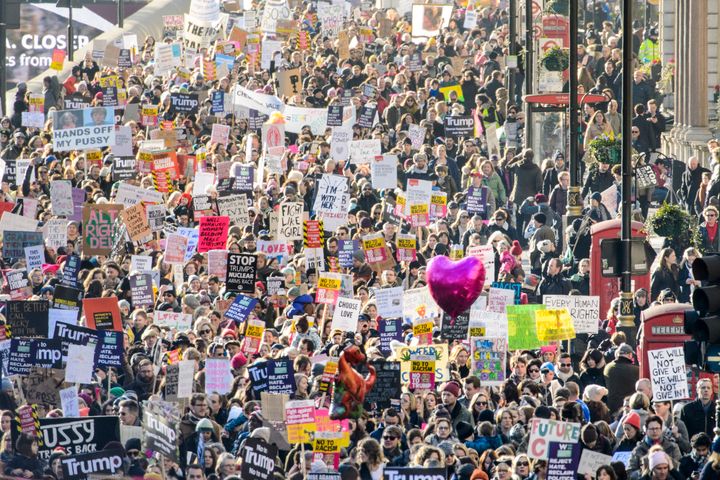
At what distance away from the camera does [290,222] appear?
26062 mm

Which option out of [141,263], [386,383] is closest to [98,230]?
[141,263]

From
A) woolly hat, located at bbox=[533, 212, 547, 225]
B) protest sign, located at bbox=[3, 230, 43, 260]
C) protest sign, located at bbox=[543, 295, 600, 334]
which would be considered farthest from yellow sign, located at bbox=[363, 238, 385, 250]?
protest sign, located at bbox=[543, 295, 600, 334]

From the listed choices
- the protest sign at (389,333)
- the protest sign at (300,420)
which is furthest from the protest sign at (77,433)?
the protest sign at (389,333)

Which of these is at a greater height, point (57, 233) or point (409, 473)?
point (57, 233)

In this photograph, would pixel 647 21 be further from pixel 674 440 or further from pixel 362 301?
pixel 674 440

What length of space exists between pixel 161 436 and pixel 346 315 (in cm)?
481

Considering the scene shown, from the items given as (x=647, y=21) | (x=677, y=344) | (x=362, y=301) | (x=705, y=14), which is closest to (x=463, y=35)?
(x=647, y=21)

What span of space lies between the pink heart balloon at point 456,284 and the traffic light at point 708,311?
682 cm

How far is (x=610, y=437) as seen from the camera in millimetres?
16828

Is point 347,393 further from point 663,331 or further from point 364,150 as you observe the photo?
point 364,150

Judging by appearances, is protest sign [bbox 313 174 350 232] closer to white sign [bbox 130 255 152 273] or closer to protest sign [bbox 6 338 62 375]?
white sign [bbox 130 255 152 273]

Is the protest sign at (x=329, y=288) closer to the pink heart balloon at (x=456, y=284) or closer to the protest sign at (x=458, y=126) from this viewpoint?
the pink heart balloon at (x=456, y=284)

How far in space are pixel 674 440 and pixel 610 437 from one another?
1.85ft

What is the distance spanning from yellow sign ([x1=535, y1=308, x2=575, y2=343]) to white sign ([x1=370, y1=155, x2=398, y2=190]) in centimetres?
882
